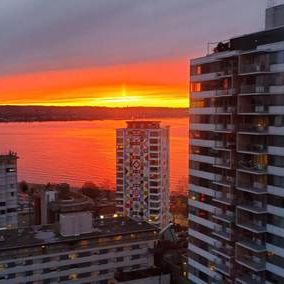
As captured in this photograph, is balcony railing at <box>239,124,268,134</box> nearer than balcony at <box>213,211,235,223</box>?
Yes

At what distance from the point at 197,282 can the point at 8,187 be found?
360 inches

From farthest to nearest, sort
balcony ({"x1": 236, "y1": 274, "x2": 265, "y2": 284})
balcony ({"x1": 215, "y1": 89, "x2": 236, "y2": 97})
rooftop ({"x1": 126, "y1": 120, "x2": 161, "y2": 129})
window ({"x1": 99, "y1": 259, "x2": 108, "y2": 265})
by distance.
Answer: rooftop ({"x1": 126, "y1": 120, "x2": 161, "y2": 129}) < window ({"x1": 99, "y1": 259, "x2": 108, "y2": 265}) < balcony ({"x1": 215, "y1": 89, "x2": 236, "y2": 97}) < balcony ({"x1": 236, "y1": 274, "x2": 265, "y2": 284})

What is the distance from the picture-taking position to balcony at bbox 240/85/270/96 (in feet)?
22.0

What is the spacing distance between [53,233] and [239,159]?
698 cm

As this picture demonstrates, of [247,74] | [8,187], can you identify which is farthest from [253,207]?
[8,187]

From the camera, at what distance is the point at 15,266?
38.2 feet

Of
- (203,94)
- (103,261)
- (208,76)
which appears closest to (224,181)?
(203,94)

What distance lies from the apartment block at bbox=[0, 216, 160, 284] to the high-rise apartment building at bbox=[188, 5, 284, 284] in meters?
4.57

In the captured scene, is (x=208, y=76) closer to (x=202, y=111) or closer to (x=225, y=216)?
(x=202, y=111)

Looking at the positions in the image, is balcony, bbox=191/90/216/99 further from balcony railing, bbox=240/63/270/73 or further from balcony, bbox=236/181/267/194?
balcony, bbox=236/181/267/194

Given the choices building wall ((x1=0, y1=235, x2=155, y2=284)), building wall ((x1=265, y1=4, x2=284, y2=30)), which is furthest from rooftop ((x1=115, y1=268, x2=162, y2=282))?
building wall ((x1=265, y1=4, x2=284, y2=30))

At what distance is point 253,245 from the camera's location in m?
6.93

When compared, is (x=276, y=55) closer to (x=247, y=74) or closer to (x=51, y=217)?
(x=247, y=74)

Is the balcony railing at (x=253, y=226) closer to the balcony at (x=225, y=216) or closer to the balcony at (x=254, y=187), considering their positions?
the balcony at (x=225, y=216)
